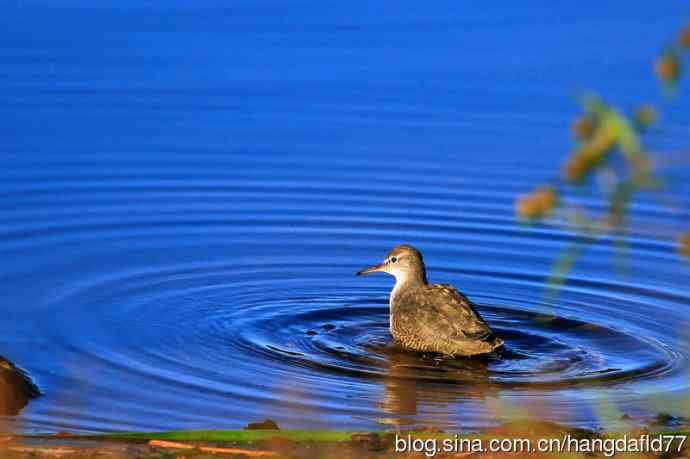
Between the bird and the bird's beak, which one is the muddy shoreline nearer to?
the bird

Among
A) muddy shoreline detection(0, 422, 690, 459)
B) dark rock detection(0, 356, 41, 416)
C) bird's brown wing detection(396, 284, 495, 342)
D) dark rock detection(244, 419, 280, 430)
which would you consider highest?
bird's brown wing detection(396, 284, 495, 342)

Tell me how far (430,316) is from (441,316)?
0.09 meters

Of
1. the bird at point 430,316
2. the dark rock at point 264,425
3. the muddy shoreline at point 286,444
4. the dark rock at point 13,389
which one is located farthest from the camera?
the bird at point 430,316

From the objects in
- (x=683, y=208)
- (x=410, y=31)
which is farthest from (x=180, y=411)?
(x=410, y=31)

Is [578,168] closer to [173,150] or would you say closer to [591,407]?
[591,407]

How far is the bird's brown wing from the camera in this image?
11.2 metres

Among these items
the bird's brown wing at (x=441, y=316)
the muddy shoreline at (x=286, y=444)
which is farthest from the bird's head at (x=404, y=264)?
the muddy shoreline at (x=286, y=444)

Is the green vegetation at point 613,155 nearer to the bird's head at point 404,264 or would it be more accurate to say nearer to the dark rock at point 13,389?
the dark rock at point 13,389

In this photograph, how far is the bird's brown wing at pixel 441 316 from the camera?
11.2 metres

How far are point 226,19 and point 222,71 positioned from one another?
1.62 m

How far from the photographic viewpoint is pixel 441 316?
38.5 ft

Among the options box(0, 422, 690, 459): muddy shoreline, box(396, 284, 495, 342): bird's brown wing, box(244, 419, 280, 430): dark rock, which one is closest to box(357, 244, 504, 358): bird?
box(396, 284, 495, 342): bird's brown wing

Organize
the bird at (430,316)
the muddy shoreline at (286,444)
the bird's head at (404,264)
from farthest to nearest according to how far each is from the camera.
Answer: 1. the bird's head at (404,264)
2. the bird at (430,316)
3. the muddy shoreline at (286,444)

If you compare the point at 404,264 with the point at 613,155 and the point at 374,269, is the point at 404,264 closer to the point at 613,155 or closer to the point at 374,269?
the point at 374,269
